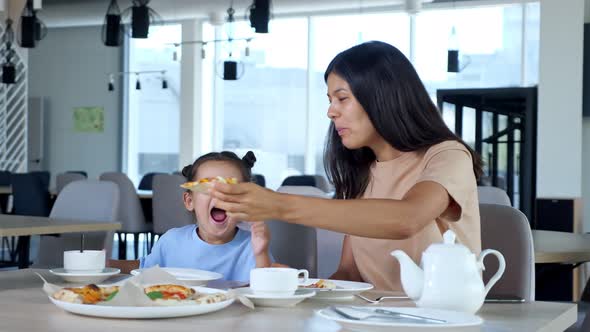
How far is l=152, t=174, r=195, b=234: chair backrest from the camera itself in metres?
6.34

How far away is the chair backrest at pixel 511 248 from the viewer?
2406mm

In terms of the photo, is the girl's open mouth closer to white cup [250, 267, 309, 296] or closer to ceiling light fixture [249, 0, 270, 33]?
white cup [250, 267, 309, 296]

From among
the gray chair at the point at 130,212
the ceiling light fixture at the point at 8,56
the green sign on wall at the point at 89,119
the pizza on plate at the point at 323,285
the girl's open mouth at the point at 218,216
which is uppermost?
the ceiling light fixture at the point at 8,56

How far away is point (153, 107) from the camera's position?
498 inches

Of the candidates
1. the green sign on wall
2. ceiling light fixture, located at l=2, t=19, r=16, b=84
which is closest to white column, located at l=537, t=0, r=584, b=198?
ceiling light fixture, located at l=2, t=19, r=16, b=84

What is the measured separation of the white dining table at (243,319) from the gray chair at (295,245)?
0.96 meters

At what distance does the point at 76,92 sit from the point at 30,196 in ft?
22.8

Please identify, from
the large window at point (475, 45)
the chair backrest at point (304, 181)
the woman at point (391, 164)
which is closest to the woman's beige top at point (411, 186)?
the woman at point (391, 164)

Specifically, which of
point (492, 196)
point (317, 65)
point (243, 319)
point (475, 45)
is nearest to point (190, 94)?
point (317, 65)

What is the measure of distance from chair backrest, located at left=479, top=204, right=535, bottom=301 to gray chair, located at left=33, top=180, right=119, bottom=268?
1898 mm

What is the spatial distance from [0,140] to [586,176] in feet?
22.1

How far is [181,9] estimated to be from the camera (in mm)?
10711

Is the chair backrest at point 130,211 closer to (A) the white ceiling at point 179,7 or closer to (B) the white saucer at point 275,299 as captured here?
(A) the white ceiling at point 179,7

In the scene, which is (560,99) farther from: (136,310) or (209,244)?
(136,310)
